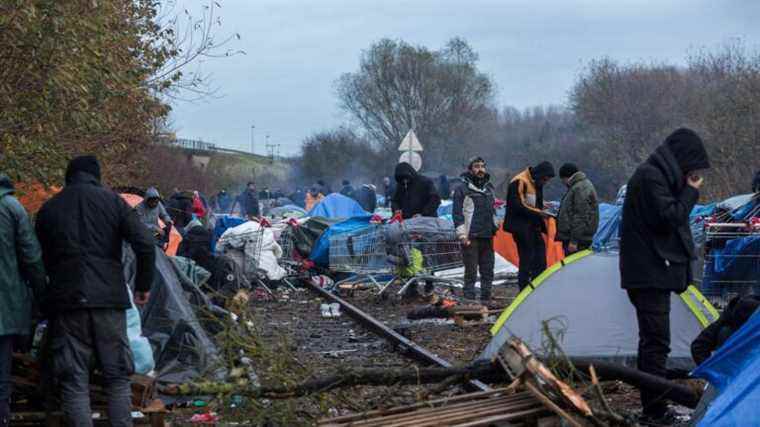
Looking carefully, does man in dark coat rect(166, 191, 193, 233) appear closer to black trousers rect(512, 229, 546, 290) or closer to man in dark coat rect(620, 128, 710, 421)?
black trousers rect(512, 229, 546, 290)

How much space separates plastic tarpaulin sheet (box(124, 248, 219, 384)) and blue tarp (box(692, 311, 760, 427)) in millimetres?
4189

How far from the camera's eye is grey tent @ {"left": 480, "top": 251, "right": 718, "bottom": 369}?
9727mm

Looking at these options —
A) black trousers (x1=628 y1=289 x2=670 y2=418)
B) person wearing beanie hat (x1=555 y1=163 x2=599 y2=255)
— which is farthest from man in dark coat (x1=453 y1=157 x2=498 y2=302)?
black trousers (x1=628 y1=289 x2=670 y2=418)

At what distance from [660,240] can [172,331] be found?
4242 millimetres

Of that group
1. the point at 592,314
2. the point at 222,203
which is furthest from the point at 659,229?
the point at 222,203

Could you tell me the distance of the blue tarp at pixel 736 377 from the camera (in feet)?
19.1

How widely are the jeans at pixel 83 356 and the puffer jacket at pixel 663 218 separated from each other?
3.32m

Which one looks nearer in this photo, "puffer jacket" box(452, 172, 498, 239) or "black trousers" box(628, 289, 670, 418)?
"black trousers" box(628, 289, 670, 418)

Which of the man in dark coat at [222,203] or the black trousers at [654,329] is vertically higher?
the man in dark coat at [222,203]

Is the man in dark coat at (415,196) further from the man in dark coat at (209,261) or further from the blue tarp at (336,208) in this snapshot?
the blue tarp at (336,208)

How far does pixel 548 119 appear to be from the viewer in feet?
286

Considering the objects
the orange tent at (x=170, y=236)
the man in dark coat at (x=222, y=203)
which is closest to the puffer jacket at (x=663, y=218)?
the orange tent at (x=170, y=236)

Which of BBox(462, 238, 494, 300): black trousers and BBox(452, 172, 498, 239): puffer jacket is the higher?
BBox(452, 172, 498, 239): puffer jacket

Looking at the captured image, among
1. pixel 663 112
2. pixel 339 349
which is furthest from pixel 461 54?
pixel 339 349
